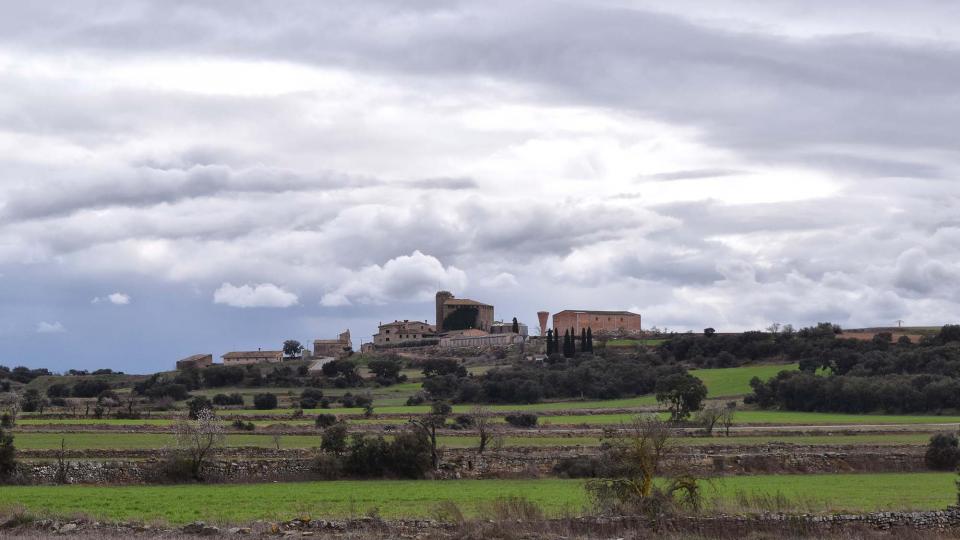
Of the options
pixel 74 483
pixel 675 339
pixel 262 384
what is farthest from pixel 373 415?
pixel 675 339

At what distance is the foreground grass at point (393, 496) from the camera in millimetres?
29969

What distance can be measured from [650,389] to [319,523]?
81.6 meters

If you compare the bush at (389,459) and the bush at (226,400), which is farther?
the bush at (226,400)

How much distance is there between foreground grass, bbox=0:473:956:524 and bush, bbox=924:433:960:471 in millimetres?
3479

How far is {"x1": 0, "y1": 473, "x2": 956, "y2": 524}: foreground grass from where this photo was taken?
30.0m

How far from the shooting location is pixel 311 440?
59094 mm

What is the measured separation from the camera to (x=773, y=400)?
9094 cm

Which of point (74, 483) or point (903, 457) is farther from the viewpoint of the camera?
point (903, 457)

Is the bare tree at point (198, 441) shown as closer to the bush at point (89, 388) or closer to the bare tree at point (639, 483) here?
the bare tree at point (639, 483)

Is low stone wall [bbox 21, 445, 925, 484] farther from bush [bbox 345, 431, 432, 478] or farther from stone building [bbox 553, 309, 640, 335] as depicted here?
stone building [bbox 553, 309, 640, 335]

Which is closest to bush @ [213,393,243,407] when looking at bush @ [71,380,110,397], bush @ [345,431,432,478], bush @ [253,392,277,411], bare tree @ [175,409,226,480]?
bush @ [253,392,277,411]

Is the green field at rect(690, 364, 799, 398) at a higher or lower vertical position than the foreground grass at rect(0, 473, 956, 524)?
higher

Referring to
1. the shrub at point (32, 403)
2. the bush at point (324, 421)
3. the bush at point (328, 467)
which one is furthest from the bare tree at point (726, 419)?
the shrub at point (32, 403)

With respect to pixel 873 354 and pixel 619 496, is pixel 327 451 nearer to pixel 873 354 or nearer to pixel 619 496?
pixel 619 496
